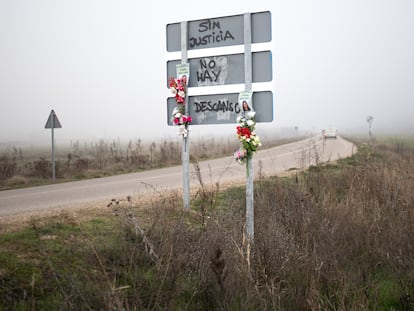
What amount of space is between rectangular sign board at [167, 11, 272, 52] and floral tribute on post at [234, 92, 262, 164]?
3.85 ft

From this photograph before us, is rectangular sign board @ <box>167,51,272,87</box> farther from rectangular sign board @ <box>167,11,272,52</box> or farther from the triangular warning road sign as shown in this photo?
the triangular warning road sign

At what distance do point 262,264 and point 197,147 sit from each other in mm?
26538

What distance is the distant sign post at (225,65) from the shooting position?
5.60 metres

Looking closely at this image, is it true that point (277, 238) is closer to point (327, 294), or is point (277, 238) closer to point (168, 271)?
point (327, 294)

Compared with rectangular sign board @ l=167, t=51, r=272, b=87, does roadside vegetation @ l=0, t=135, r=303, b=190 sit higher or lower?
lower

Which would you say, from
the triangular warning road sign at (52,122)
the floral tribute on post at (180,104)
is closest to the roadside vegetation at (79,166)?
the triangular warning road sign at (52,122)

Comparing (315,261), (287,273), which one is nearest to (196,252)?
(287,273)

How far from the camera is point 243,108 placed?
554cm

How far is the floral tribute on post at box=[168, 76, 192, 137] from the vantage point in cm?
685

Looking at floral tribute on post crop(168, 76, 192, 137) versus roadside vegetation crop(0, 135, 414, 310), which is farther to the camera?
floral tribute on post crop(168, 76, 192, 137)

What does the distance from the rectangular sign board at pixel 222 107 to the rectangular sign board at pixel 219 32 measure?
0.86 meters

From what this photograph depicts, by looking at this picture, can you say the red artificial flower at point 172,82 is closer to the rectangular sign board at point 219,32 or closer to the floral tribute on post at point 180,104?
the floral tribute on post at point 180,104

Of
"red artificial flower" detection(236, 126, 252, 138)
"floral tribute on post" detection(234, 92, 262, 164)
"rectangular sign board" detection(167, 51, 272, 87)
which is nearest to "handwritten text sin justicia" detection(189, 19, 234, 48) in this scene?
"rectangular sign board" detection(167, 51, 272, 87)

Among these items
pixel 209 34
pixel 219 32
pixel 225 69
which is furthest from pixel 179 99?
pixel 219 32
